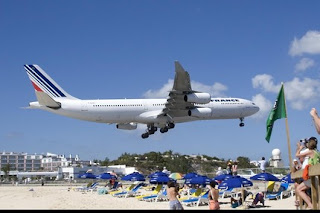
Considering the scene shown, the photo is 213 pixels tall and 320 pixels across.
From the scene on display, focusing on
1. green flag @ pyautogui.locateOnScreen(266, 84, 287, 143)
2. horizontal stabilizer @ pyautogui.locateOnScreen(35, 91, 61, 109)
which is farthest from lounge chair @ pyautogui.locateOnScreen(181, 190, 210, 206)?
horizontal stabilizer @ pyautogui.locateOnScreen(35, 91, 61, 109)

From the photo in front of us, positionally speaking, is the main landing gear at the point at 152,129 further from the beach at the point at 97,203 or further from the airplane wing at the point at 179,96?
the beach at the point at 97,203

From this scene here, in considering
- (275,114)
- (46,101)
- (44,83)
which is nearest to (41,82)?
(44,83)

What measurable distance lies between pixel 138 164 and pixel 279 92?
4853 inches

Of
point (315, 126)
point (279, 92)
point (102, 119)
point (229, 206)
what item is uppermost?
point (102, 119)

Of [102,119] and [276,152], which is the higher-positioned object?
[102,119]

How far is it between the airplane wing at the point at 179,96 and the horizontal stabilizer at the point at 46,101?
10.4 metres

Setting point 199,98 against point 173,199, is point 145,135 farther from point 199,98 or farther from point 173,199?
point 173,199

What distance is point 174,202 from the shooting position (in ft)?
37.3

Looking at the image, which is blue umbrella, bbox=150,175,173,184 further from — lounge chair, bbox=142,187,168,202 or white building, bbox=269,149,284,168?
white building, bbox=269,149,284,168

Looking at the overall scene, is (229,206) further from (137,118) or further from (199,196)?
(137,118)

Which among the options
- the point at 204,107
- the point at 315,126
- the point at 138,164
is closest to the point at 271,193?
the point at 315,126

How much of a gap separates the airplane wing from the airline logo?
10080 millimetres

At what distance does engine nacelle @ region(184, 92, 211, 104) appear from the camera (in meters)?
41.8

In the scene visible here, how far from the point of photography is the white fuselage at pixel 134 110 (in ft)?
144
